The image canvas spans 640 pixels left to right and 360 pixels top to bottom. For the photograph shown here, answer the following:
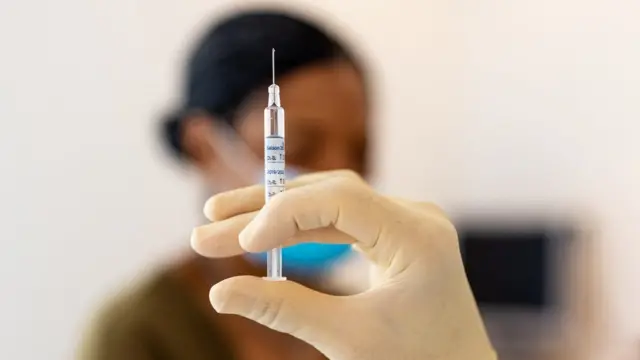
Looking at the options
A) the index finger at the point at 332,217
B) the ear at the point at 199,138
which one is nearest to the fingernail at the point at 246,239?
the index finger at the point at 332,217

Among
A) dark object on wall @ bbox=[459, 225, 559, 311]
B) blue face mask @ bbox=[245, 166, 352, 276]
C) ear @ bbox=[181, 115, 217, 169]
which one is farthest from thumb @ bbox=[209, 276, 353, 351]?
dark object on wall @ bbox=[459, 225, 559, 311]

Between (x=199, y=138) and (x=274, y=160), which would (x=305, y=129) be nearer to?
(x=199, y=138)

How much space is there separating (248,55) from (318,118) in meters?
0.13

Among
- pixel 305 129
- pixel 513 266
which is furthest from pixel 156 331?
pixel 513 266

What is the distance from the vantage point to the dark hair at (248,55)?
955 mm

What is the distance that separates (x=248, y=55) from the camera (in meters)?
0.95

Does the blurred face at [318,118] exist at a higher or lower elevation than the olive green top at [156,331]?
higher

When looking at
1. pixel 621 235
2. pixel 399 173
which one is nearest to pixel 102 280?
pixel 399 173

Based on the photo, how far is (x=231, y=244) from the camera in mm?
575

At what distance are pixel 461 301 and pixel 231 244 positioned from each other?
0.20 meters

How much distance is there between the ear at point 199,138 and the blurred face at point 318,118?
58 mm

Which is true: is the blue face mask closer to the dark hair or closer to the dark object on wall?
the dark hair

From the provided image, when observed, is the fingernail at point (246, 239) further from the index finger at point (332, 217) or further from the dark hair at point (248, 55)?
the dark hair at point (248, 55)

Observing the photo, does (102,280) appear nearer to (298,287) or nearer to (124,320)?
(124,320)
